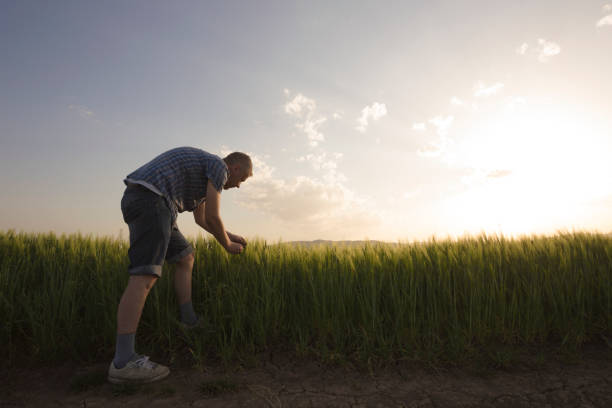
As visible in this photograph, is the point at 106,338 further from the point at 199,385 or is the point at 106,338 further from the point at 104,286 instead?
the point at 199,385

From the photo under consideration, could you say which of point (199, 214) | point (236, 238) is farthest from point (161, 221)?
point (236, 238)

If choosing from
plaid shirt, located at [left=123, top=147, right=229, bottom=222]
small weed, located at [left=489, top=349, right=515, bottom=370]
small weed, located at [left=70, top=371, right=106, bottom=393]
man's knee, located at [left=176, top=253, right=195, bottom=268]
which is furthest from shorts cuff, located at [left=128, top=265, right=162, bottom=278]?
small weed, located at [left=489, top=349, right=515, bottom=370]

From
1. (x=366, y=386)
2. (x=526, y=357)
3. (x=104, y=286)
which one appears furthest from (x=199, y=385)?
(x=526, y=357)

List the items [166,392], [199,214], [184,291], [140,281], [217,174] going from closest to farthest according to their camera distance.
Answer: [166,392] → [140,281] → [217,174] → [184,291] → [199,214]

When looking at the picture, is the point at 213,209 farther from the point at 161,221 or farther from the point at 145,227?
the point at 145,227

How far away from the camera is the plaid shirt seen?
9.71 ft

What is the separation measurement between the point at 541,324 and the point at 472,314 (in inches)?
27.4

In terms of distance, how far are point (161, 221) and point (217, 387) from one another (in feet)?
4.57

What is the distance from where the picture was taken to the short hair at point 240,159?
3325 mm

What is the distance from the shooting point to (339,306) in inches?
131

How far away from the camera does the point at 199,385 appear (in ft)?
9.17

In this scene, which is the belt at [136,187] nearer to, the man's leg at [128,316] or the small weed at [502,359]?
the man's leg at [128,316]

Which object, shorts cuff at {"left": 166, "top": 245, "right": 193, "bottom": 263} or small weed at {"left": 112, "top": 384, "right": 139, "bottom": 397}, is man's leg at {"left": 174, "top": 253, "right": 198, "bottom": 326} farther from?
small weed at {"left": 112, "top": 384, "right": 139, "bottom": 397}

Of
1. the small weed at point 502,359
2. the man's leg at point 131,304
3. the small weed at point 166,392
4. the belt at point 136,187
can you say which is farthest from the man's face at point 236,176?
the small weed at point 502,359
